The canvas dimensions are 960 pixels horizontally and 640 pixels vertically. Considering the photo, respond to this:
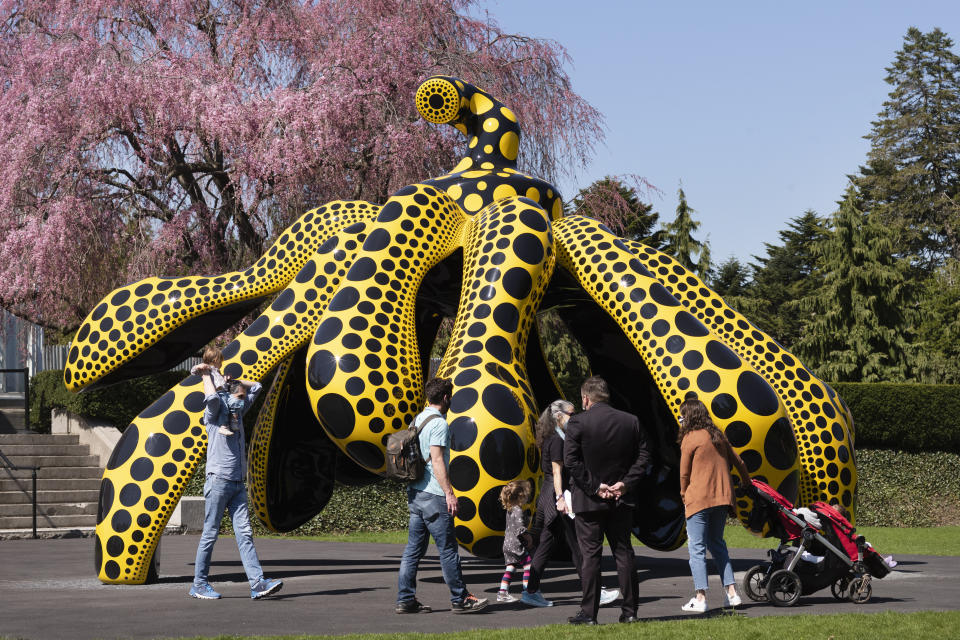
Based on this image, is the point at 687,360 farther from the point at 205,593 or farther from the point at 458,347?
the point at 205,593

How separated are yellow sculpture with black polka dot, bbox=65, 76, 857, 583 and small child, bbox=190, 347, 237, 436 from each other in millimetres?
735

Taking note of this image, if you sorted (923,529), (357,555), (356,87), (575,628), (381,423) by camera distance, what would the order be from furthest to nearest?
(923,529), (356,87), (357,555), (381,423), (575,628)

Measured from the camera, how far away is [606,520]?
776 cm

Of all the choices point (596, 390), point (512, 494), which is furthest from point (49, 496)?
point (596, 390)

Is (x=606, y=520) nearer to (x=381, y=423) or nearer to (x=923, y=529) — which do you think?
(x=381, y=423)

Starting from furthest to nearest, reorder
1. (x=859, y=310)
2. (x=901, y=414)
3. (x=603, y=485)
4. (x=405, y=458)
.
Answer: (x=859, y=310) → (x=901, y=414) → (x=405, y=458) → (x=603, y=485)

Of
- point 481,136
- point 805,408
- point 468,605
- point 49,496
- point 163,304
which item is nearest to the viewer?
point 468,605

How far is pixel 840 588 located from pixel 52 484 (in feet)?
45.5

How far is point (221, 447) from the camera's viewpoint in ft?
29.8

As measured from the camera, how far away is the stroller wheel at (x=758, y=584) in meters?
8.94

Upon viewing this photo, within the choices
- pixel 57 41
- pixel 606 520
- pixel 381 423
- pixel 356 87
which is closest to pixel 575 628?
pixel 606 520

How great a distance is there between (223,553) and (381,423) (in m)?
5.61

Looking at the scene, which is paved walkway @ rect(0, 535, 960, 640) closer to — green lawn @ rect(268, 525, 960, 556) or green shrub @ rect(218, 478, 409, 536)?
green lawn @ rect(268, 525, 960, 556)

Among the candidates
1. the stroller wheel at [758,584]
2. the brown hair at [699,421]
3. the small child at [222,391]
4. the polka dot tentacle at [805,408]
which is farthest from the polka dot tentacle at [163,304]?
the stroller wheel at [758,584]
